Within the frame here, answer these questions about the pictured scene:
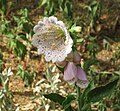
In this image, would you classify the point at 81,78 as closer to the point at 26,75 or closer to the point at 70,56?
the point at 70,56

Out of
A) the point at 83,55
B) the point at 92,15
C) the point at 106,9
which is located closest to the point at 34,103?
the point at 83,55

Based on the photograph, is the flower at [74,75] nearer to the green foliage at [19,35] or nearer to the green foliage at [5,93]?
the green foliage at [5,93]

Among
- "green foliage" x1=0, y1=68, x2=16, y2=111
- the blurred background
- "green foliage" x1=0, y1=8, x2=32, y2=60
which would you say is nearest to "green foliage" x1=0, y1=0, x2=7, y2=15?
the blurred background

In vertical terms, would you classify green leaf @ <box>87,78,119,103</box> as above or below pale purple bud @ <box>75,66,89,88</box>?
below

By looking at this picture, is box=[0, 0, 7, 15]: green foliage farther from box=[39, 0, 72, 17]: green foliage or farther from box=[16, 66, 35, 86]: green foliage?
box=[16, 66, 35, 86]: green foliage

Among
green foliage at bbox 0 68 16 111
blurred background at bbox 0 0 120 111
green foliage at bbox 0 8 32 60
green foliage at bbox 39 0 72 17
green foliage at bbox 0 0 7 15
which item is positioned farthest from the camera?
green foliage at bbox 0 0 7 15

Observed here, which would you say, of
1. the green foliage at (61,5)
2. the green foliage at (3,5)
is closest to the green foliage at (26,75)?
the green foliage at (61,5)

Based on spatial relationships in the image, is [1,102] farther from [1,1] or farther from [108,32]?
[108,32]
